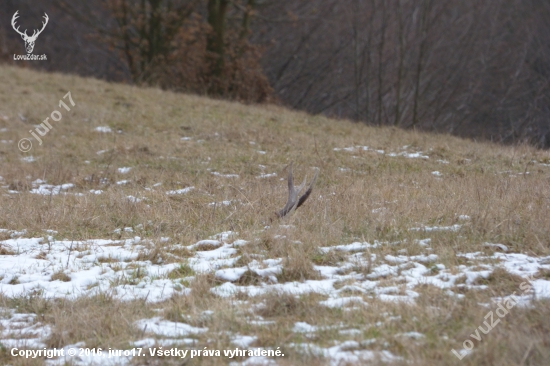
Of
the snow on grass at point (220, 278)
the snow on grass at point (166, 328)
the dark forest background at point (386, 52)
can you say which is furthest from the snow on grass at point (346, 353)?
the dark forest background at point (386, 52)

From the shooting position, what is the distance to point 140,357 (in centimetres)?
368

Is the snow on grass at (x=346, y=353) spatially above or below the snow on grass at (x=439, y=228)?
below

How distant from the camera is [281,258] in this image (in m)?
5.09

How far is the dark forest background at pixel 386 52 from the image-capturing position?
23.2m

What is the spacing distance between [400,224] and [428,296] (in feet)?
5.65

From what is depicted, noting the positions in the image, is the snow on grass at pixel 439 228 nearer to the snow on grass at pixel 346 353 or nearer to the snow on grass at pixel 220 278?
the snow on grass at pixel 220 278

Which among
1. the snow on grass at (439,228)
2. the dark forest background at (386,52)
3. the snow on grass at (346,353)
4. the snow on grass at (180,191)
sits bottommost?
the snow on grass at (346,353)

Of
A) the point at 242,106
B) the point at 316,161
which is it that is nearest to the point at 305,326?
the point at 316,161

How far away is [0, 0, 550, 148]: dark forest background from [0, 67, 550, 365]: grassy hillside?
1393cm

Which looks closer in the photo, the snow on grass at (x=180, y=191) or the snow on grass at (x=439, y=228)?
the snow on grass at (x=439, y=228)

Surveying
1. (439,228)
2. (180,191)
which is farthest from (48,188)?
(439,228)

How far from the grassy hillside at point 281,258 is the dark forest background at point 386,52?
13927mm

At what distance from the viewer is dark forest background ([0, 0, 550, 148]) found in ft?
76.0

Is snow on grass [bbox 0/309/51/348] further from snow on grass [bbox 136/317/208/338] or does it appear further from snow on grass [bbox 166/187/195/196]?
snow on grass [bbox 166/187/195/196]
